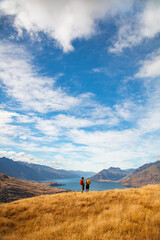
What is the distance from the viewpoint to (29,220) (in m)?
9.80

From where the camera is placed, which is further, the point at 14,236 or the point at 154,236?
the point at 14,236

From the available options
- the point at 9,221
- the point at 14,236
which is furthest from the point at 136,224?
the point at 9,221

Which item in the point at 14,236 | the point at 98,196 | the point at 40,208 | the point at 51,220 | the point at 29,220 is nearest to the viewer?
→ the point at 14,236

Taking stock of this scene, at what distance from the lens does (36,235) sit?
6.97m

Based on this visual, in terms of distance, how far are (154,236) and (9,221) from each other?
9.24 meters

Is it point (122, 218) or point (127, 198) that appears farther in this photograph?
point (127, 198)

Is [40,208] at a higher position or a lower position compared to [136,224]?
lower

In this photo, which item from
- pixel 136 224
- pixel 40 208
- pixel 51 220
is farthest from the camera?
pixel 40 208

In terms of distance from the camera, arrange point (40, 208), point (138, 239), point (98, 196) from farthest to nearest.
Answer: point (98, 196), point (40, 208), point (138, 239)

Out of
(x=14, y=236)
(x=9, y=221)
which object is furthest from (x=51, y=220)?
(x=9, y=221)

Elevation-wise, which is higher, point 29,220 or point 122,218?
point 122,218

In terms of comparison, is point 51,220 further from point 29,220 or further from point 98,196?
point 98,196

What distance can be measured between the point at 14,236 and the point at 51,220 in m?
2.51

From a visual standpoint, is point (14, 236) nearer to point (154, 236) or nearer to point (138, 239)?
point (138, 239)
